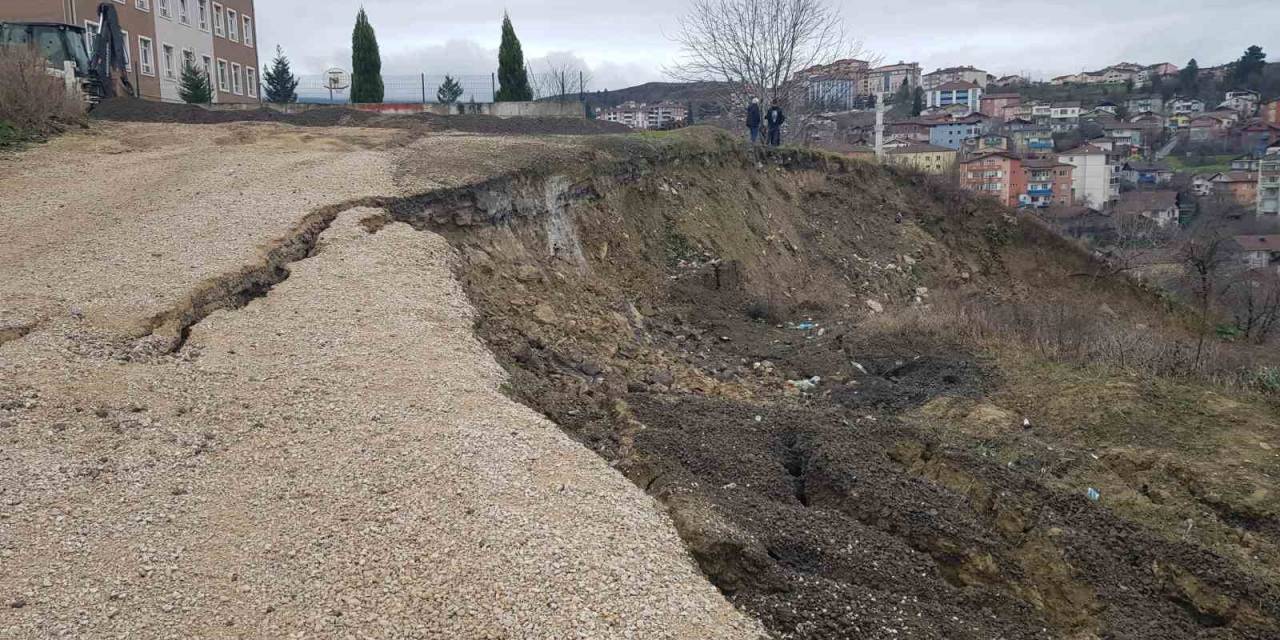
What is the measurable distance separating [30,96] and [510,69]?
819 inches

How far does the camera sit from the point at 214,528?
4934mm

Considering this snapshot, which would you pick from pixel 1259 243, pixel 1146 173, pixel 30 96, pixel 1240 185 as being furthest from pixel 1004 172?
pixel 30 96

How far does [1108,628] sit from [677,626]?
305cm

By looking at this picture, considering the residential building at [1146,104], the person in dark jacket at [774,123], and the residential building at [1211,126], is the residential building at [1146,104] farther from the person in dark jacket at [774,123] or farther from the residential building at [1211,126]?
the person in dark jacket at [774,123]

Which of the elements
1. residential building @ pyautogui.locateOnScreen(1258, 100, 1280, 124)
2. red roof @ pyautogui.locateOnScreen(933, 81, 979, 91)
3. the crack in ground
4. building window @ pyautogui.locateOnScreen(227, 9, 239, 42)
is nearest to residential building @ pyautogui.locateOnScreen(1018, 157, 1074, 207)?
residential building @ pyautogui.locateOnScreen(1258, 100, 1280, 124)

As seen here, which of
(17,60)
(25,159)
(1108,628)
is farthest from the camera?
(17,60)

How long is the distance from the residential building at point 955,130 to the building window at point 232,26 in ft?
175

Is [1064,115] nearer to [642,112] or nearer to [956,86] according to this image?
[956,86]

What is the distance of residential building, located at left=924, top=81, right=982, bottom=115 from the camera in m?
112

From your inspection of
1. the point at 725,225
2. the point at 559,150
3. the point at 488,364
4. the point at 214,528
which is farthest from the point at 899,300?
the point at 214,528

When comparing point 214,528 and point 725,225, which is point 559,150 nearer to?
point 725,225

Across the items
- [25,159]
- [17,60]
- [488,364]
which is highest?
[17,60]

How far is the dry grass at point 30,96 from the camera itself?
14242 millimetres

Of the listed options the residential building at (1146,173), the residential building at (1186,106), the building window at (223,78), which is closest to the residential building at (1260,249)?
the residential building at (1146,173)
